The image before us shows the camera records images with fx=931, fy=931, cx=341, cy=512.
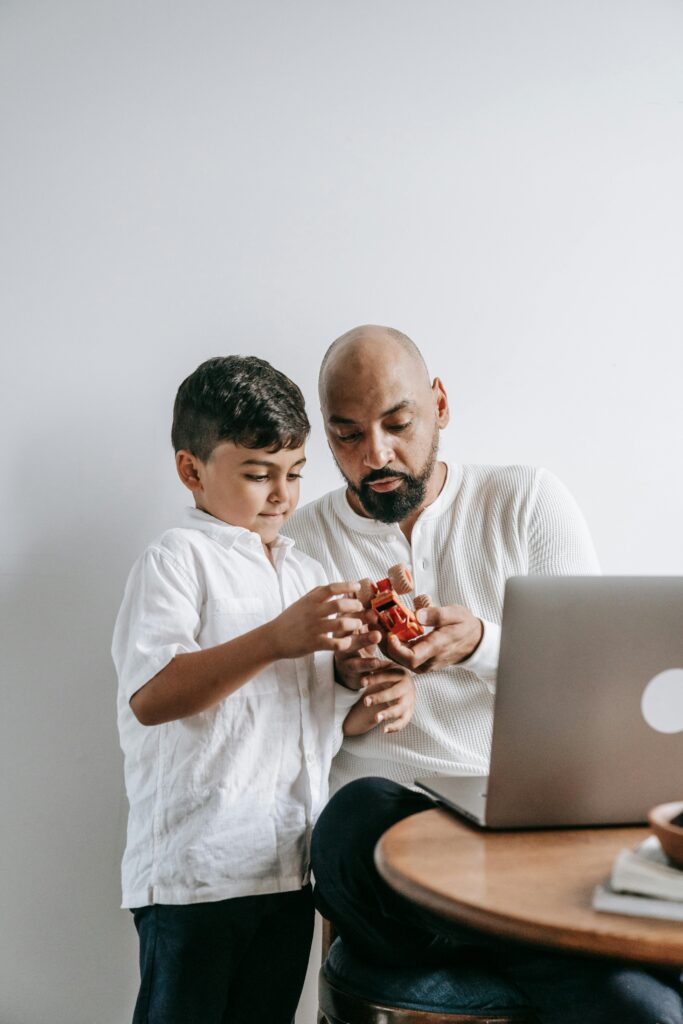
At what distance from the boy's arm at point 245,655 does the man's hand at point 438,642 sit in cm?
8

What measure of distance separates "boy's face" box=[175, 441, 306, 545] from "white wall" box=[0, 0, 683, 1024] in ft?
1.08

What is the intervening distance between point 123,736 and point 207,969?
361 millimetres

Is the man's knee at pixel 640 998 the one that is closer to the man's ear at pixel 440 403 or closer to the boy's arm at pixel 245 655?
the boy's arm at pixel 245 655

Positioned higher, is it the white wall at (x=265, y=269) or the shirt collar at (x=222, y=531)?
the white wall at (x=265, y=269)

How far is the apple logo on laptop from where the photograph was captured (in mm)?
937

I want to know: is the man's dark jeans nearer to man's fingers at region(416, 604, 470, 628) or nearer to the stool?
the stool

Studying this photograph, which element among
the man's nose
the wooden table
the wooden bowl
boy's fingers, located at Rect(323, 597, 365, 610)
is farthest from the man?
the wooden bowl

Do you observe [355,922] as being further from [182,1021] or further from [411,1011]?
[182,1021]

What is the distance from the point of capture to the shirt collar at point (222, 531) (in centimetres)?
151

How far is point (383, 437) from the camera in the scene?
1.72 m

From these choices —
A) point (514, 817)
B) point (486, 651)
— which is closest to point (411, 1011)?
point (514, 817)

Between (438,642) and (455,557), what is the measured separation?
1.38 feet

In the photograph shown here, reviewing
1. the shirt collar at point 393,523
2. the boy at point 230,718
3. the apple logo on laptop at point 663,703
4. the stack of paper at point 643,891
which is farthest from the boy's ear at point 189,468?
the stack of paper at point 643,891

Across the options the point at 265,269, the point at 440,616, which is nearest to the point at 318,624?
the point at 440,616
